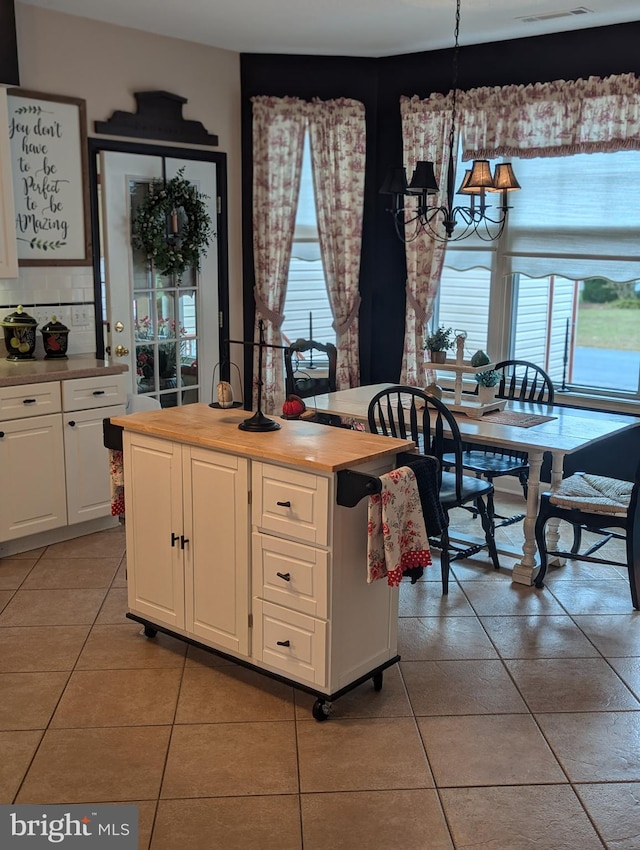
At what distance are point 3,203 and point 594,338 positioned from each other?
344 cm

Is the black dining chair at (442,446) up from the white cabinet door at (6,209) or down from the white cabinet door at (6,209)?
down

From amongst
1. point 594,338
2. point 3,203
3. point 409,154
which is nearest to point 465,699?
point 594,338

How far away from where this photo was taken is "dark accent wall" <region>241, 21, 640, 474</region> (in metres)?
5.07

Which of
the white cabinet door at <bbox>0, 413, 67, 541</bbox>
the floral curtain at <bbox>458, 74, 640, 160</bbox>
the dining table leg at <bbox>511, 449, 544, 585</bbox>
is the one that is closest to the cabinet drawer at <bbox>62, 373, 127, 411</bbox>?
the white cabinet door at <bbox>0, 413, 67, 541</bbox>

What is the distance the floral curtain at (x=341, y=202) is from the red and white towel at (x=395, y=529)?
315cm

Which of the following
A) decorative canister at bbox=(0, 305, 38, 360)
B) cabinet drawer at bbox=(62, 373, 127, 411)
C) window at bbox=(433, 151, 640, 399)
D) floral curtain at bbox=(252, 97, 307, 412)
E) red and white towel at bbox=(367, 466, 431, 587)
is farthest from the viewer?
floral curtain at bbox=(252, 97, 307, 412)

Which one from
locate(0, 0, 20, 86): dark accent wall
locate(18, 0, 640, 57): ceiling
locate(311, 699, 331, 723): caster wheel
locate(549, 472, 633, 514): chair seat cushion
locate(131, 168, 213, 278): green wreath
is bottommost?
locate(311, 699, 331, 723): caster wheel

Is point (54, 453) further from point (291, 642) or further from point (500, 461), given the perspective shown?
point (500, 461)

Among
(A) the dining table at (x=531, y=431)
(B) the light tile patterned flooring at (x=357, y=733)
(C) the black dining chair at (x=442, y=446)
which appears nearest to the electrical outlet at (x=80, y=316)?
(A) the dining table at (x=531, y=431)

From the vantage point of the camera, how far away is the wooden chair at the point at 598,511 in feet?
12.8

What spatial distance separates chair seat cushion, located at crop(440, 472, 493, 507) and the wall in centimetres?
230

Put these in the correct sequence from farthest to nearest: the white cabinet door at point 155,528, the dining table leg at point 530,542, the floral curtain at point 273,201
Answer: the floral curtain at point 273,201, the dining table leg at point 530,542, the white cabinet door at point 155,528

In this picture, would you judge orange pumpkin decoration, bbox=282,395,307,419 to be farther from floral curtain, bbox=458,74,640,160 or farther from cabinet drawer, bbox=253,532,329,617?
floral curtain, bbox=458,74,640,160

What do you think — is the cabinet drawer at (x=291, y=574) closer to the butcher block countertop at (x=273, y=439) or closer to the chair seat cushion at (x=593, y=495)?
the butcher block countertop at (x=273, y=439)
